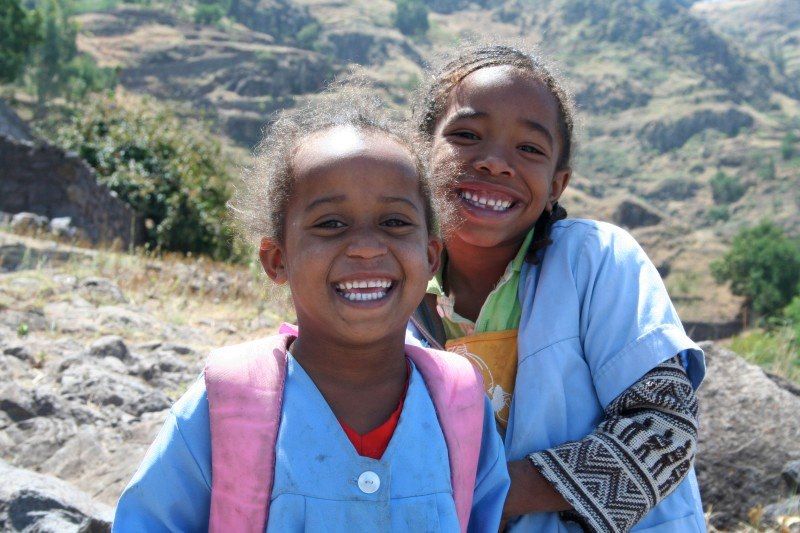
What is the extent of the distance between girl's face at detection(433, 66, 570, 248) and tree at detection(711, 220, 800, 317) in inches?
1401

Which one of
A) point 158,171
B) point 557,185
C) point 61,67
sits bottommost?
point 158,171

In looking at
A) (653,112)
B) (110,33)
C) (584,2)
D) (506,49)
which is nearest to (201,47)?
(110,33)

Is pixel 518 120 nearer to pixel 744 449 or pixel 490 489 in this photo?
pixel 490 489

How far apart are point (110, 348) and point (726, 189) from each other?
6853 centimetres

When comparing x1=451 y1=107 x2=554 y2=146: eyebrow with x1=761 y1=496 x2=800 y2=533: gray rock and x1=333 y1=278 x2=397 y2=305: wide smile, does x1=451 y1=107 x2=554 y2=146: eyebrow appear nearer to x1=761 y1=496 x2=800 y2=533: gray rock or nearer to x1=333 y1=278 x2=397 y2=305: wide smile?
x1=333 y1=278 x2=397 y2=305: wide smile

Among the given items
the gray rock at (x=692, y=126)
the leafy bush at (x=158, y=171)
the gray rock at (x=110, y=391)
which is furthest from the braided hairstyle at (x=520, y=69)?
the gray rock at (x=692, y=126)

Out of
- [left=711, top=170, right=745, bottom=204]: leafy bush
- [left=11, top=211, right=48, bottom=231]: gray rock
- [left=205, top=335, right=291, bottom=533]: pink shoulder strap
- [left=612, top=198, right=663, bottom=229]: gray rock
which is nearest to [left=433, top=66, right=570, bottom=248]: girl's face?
[left=205, top=335, right=291, bottom=533]: pink shoulder strap

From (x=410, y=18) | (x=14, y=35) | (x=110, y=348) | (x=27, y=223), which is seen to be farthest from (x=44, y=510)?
(x=410, y=18)

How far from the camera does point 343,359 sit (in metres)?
1.67

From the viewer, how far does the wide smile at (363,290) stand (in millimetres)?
1600

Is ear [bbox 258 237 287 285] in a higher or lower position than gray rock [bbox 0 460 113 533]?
higher

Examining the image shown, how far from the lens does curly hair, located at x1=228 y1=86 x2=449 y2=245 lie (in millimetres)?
1759

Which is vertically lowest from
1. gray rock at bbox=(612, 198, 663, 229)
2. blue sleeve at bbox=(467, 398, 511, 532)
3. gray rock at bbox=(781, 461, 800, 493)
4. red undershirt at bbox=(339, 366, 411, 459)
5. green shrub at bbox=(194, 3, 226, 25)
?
gray rock at bbox=(612, 198, 663, 229)

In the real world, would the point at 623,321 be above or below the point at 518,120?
below
